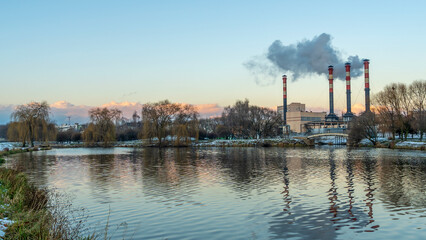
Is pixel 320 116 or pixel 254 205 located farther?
pixel 320 116

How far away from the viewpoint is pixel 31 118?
64625mm

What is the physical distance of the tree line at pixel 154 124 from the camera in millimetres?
64875

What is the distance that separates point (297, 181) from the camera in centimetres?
2014

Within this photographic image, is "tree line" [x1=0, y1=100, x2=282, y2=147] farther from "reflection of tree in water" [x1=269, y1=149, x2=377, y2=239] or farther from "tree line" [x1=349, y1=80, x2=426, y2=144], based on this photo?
"reflection of tree in water" [x1=269, y1=149, x2=377, y2=239]

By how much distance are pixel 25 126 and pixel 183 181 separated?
5421cm

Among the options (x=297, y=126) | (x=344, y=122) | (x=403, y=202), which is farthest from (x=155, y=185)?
(x=297, y=126)

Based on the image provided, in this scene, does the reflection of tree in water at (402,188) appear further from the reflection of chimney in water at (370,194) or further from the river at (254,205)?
the reflection of chimney in water at (370,194)

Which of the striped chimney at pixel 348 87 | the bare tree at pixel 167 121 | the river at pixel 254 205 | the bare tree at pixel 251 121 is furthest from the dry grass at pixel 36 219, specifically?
the striped chimney at pixel 348 87

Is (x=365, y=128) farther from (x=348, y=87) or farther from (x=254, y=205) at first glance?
(x=254, y=205)

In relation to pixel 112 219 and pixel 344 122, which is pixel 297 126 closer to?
pixel 344 122

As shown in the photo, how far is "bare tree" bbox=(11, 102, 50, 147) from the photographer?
64.1 m

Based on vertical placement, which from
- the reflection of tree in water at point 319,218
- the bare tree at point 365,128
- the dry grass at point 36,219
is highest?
the bare tree at point 365,128

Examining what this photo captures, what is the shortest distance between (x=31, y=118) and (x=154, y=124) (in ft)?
76.7

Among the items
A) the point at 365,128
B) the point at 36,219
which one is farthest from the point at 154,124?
the point at 36,219
